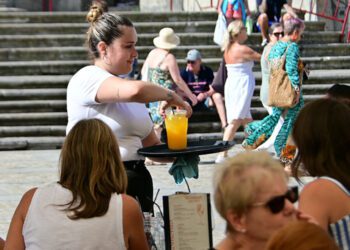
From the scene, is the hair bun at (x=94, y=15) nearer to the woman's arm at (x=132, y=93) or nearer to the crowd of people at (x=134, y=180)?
the crowd of people at (x=134, y=180)

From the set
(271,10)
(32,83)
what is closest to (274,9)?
(271,10)

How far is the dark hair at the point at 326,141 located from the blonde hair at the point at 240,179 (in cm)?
42

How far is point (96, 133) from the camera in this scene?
17.1 ft

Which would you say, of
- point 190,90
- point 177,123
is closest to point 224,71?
point 190,90

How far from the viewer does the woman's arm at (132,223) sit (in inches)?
203

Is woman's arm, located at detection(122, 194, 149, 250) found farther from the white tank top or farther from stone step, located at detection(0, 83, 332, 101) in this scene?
stone step, located at detection(0, 83, 332, 101)

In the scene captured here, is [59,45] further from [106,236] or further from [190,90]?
[106,236]

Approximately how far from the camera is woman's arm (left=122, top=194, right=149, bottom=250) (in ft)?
16.9

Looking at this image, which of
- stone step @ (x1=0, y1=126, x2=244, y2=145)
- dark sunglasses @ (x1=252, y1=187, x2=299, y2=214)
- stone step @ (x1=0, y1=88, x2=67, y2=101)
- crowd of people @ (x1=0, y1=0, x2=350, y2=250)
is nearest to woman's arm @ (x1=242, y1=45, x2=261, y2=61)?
stone step @ (x1=0, y1=126, x2=244, y2=145)

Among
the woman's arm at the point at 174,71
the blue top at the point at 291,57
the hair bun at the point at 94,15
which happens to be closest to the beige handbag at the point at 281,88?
the blue top at the point at 291,57

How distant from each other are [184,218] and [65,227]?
111cm

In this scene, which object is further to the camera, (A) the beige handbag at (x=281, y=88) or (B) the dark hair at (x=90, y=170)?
(A) the beige handbag at (x=281, y=88)

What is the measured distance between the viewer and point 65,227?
16.7ft

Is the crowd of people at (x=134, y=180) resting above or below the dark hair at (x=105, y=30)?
below
